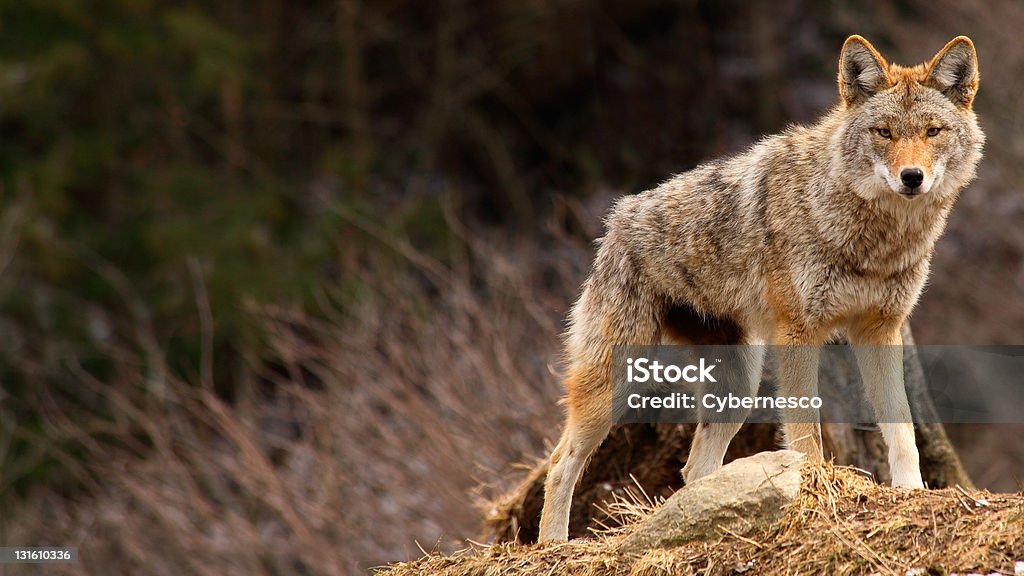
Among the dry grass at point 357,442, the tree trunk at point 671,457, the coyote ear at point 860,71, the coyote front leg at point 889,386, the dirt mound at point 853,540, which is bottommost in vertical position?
the dirt mound at point 853,540

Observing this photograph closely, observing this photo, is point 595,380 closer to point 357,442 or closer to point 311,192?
point 357,442

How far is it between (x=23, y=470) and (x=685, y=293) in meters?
13.3

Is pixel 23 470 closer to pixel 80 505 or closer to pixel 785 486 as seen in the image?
pixel 80 505

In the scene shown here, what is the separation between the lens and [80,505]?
669 inches

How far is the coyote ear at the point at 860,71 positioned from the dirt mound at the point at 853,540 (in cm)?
173

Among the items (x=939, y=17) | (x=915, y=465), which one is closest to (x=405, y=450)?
(x=915, y=465)

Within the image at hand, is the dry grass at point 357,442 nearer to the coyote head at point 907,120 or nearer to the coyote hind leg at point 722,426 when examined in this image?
the coyote hind leg at point 722,426

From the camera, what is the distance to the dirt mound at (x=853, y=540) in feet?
16.6

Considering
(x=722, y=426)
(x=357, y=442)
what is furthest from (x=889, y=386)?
(x=357, y=442)

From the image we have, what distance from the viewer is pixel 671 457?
26.5ft

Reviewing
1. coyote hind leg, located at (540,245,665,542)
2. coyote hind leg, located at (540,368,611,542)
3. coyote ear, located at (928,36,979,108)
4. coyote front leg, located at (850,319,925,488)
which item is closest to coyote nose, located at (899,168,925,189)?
coyote ear, located at (928,36,979,108)

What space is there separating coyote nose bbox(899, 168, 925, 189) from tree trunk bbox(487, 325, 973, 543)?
2.15 m

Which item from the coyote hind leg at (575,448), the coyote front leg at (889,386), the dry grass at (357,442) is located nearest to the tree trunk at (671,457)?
the coyote hind leg at (575,448)

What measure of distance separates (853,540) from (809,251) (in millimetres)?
1434
